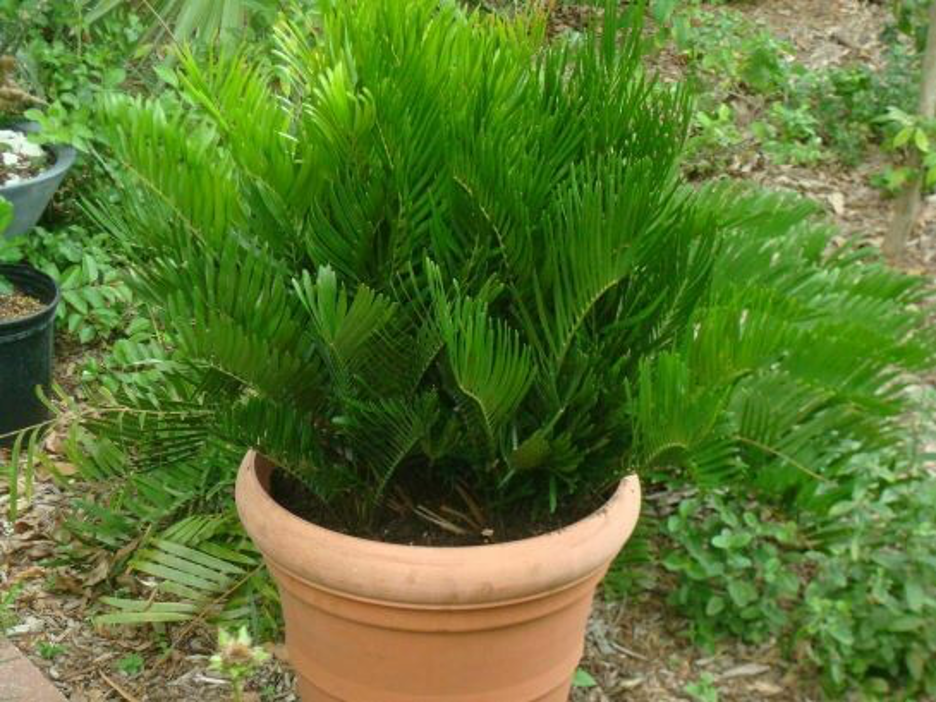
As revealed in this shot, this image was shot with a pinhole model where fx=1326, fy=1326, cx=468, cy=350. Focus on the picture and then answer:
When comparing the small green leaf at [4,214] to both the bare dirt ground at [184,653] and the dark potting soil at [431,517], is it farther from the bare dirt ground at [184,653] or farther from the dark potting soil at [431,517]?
the dark potting soil at [431,517]

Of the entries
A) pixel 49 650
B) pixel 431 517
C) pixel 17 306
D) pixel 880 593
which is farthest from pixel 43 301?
pixel 880 593

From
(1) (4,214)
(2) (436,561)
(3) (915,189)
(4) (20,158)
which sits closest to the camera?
(2) (436,561)

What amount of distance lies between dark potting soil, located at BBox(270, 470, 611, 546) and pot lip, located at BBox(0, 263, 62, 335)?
1195 mm

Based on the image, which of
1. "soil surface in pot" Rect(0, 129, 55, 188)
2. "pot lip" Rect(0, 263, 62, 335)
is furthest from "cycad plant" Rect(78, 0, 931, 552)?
"soil surface in pot" Rect(0, 129, 55, 188)

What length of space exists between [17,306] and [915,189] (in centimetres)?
254

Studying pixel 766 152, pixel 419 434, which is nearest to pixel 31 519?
pixel 419 434

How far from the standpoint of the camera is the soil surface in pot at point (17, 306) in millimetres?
3141

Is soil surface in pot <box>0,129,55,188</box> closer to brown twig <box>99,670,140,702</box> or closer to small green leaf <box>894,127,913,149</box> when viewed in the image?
brown twig <box>99,670,140,702</box>

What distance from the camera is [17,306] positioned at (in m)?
3.19

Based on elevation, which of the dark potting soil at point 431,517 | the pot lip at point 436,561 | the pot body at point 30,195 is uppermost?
the pot lip at point 436,561

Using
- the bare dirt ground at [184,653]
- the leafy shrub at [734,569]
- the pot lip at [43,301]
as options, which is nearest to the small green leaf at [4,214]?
the pot lip at [43,301]

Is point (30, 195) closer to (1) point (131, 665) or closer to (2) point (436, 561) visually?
(1) point (131, 665)

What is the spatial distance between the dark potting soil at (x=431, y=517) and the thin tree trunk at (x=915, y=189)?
2287 millimetres

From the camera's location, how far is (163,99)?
3.54m
